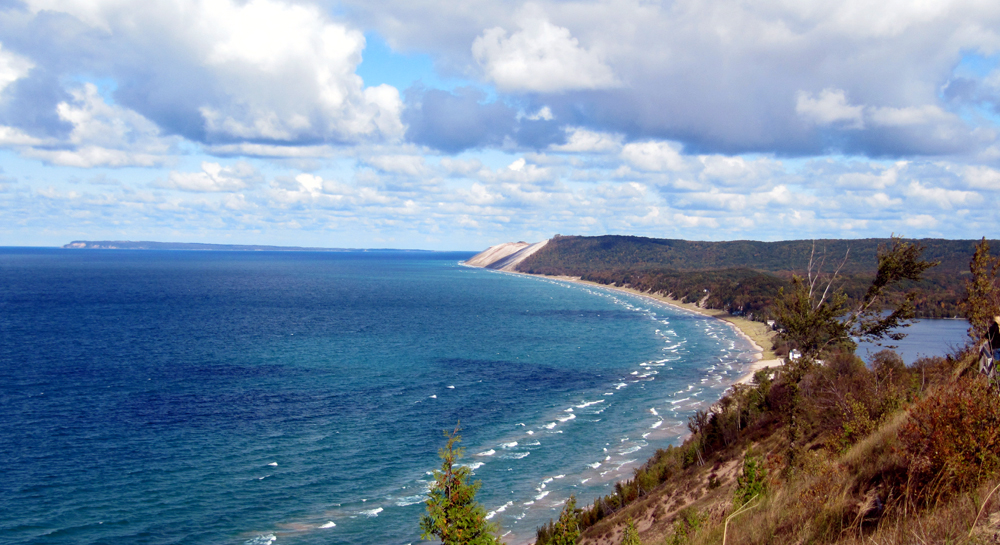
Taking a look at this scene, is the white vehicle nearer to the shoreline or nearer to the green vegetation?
the green vegetation

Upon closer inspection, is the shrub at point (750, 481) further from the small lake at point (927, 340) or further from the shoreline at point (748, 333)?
the small lake at point (927, 340)

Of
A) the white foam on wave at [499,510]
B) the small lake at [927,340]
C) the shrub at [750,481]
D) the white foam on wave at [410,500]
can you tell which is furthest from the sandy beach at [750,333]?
the shrub at [750,481]

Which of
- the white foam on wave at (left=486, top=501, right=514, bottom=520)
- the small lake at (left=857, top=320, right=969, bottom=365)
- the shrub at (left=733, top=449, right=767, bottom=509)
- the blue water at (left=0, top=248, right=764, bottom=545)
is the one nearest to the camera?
the shrub at (left=733, top=449, right=767, bottom=509)

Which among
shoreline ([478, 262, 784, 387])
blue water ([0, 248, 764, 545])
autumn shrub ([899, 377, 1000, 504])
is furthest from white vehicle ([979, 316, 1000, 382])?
shoreline ([478, 262, 784, 387])

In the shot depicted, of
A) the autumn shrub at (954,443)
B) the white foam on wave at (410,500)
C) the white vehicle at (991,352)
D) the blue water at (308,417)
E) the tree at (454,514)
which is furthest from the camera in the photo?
the white foam on wave at (410,500)

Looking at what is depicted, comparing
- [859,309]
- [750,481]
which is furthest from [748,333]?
[750,481]

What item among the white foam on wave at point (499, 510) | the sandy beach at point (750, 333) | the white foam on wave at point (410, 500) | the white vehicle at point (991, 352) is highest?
the white vehicle at point (991, 352)

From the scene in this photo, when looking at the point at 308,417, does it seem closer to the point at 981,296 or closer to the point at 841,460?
the point at 841,460

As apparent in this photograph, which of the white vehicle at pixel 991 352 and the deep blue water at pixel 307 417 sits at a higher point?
the white vehicle at pixel 991 352
